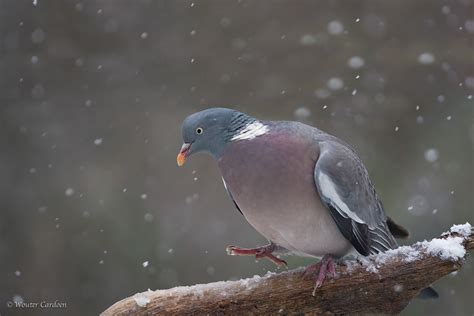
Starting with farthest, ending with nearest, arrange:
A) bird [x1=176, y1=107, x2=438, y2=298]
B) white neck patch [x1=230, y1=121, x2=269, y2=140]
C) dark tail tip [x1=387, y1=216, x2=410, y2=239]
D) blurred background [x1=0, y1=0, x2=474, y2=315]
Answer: blurred background [x1=0, y1=0, x2=474, y2=315] → dark tail tip [x1=387, y1=216, x2=410, y2=239] → white neck patch [x1=230, y1=121, x2=269, y2=140] → bird [x1=176, y1=107, x2=438, y2=298]

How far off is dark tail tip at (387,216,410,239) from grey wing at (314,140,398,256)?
82 millimetres

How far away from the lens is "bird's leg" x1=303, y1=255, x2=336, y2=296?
7.52ft

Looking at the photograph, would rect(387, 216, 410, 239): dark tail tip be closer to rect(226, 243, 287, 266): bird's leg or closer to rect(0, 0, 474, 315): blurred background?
rect(226, 243, 287, 266): bird's leg

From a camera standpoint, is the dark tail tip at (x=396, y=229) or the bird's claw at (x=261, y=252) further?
the dark tail tip at (x=396, y=229)

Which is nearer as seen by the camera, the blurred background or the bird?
the bird

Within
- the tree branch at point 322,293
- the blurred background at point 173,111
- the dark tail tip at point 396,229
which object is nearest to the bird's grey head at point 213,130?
the tree branch at point 322,293

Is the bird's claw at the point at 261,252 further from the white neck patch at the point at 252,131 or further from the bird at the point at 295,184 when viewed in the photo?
the white neck patch at the point at 252,131

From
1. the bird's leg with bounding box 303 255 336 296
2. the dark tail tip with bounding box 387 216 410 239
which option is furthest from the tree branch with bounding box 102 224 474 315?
the dark tail tip with bounding box 387 216 410 239

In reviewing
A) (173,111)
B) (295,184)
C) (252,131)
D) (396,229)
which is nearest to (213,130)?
(252,131)

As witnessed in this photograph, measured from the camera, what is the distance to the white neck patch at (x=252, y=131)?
248 cm

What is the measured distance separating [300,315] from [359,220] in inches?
16.4

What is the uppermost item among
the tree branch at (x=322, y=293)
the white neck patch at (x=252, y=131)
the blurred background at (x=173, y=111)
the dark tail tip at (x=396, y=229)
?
the blurred background at (x=173, y=111)

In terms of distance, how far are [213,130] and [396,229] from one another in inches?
34.0

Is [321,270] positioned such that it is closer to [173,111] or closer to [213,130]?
[213,130]
